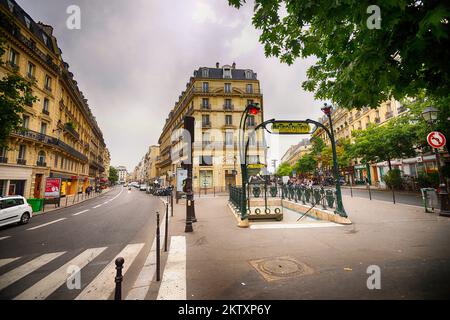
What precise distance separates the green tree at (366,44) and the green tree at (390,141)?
19869 millimetres

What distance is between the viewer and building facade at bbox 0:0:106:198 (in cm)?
1916

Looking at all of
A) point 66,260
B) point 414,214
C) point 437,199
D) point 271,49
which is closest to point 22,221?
point 66,260

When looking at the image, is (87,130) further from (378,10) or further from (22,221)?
(378,10)

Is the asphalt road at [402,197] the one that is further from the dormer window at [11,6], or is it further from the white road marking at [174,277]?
the dormer window at [11,6]

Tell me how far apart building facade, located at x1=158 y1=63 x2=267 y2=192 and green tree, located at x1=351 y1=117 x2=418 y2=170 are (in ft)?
54.5

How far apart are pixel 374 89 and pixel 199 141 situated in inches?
1276

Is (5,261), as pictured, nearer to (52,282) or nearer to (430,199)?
(52,282)

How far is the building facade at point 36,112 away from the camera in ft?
62.8

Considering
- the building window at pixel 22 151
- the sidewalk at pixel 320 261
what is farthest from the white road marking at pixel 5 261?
the building window at pixel 22 151

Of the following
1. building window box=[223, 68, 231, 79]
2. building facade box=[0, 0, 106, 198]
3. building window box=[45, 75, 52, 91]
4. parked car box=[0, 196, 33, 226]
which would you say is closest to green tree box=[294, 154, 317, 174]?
building window box=[223, 68, 231, 79]

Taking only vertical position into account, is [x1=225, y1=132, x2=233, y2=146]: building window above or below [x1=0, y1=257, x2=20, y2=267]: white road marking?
above

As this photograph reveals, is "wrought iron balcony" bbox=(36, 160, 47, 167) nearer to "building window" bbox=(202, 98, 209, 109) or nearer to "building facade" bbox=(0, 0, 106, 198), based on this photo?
"building facade" bbox=(0, 0, 106, 198)

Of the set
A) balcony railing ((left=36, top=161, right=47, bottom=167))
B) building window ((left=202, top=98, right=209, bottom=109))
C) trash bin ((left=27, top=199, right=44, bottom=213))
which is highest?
building window ((left=202, top=98, right=209, bottom=109))

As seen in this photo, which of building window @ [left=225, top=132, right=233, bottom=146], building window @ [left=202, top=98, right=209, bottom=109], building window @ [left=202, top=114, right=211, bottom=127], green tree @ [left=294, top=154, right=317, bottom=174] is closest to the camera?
building window @ [left=202, top=114, right=211, bottom=127]
